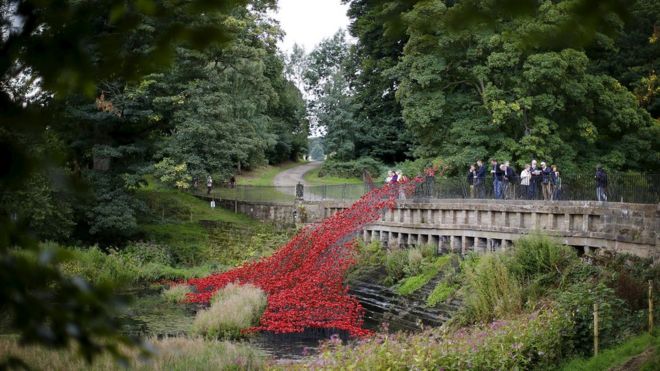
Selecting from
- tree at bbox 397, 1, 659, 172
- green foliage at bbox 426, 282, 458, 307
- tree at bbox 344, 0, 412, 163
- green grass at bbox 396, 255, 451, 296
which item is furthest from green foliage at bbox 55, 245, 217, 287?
tree at bbox 344, 0, 412, 163

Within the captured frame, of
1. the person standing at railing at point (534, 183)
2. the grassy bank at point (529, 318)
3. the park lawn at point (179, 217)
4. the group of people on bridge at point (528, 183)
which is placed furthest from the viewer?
the park lawn at point (179, 217)

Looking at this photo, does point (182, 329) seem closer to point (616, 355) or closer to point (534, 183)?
point (616, 355)

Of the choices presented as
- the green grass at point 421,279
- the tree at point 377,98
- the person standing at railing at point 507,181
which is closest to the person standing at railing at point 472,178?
the person standing at railing at point 507,181

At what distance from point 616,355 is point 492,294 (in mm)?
4998

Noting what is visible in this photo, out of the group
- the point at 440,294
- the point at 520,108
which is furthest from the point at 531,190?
the point at 520,108

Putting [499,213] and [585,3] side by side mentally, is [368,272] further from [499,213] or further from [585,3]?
[585,3]

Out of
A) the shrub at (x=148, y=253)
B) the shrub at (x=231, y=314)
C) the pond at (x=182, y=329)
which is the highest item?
the shrub at (x=148, y=253)

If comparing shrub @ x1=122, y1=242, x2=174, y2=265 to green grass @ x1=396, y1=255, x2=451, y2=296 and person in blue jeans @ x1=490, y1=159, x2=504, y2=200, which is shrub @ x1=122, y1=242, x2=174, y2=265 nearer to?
green grass @ x1=396, y1=255, x2=451, y2=296

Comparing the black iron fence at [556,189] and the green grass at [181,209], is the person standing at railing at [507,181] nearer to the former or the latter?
the black iron fence at [556,189]

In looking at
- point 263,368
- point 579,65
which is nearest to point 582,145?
point 579,65

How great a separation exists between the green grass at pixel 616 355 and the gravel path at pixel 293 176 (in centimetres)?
4004

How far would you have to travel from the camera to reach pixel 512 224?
65.0ft

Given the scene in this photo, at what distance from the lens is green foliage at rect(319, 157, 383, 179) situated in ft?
161

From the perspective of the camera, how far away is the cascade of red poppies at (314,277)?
59.8 feet
